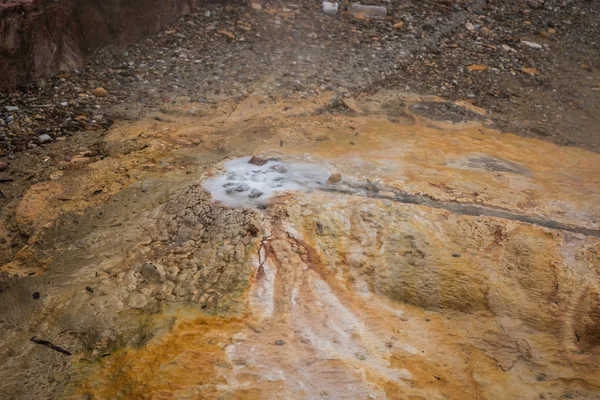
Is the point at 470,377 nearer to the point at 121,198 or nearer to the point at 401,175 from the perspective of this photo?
the point at 401,175

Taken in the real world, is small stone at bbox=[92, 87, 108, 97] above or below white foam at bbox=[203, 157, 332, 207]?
above

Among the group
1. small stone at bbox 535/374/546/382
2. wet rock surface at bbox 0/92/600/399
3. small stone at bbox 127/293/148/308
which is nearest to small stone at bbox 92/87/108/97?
wet rock surface at bbox 0/92/600/399

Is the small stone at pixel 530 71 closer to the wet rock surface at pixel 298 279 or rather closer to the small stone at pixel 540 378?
the wet rock surface at pixel 298 279

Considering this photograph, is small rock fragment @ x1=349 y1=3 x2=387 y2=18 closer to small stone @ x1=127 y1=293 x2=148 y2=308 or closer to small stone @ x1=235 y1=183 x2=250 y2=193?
small stone @ x1=235 y1=183 x2=250 y2=193

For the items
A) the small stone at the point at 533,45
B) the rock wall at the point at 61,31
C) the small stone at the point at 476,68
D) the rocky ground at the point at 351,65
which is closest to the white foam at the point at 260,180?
the rocky ground at the point at 351,65

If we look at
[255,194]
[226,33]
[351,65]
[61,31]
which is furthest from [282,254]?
[226,33]

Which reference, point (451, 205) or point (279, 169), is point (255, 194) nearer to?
point (279, 169)
